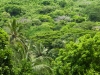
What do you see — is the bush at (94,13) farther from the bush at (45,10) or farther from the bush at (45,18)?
the bush at (45,10)

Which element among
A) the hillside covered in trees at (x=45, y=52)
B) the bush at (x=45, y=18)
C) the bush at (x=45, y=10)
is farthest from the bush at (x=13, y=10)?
the hillside covered in trees at (x=45, y=52)

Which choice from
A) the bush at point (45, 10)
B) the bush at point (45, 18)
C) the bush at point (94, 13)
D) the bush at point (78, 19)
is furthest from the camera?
the bush at point (45, 10)

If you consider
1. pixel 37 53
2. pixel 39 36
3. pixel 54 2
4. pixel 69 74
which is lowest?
pixel 54 2

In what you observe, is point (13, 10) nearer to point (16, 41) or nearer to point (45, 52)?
point (45, 52)

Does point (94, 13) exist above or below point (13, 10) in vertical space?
above

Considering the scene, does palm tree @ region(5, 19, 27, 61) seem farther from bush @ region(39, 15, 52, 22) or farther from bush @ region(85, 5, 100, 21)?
bush @ region(85, 5, 100, 21)

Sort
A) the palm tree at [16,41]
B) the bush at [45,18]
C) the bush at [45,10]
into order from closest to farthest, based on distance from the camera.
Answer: the palm tree at [16,41] → the bush at [45,18] → the bush at [45,10]

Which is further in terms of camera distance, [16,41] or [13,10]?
[13,10]

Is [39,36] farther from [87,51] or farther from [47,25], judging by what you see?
[87,51]

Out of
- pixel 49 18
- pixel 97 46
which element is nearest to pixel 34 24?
pixel 49 18

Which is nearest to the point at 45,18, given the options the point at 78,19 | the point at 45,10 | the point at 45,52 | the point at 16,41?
the point at 78,19

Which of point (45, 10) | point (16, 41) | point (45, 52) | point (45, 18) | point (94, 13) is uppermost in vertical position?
point (16, 41)
